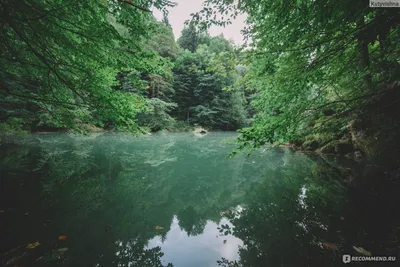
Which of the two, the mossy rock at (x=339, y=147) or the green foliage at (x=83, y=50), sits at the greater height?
the green foliage at (x=83, y=50)

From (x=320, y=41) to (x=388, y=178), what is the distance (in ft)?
16.3

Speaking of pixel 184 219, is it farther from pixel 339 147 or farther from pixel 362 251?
pixel 339 147

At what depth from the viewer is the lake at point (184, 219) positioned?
2602 millimetres

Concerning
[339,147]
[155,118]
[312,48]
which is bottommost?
[339,147]

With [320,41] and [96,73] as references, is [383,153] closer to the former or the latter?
[320,41]

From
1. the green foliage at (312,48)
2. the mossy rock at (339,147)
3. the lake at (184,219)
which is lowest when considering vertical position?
the lake at (184,219)

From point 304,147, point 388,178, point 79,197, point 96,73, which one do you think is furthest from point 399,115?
point 304,147

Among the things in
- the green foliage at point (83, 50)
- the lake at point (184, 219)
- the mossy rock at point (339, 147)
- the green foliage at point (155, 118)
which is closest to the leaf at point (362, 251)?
the lake at point (184, 219)

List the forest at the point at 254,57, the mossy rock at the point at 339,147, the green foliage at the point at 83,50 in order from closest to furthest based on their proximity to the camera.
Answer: the forest at the point at 254,57, the green foliage at the point at 83,50, the mossy rock at the point at 339,147

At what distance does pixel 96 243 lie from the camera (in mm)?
2822

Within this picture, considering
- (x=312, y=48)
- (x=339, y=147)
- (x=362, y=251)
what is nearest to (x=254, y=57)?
(x=312, y=48)

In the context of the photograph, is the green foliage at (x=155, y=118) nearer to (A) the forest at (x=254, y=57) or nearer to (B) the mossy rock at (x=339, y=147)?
(B) the mossy rock at (x=339, y=147)

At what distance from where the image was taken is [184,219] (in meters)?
3.93

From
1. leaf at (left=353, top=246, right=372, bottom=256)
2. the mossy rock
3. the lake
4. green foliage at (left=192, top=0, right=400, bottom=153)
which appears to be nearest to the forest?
green foliage at (left=192, top=0, right=400, bottom=153)
